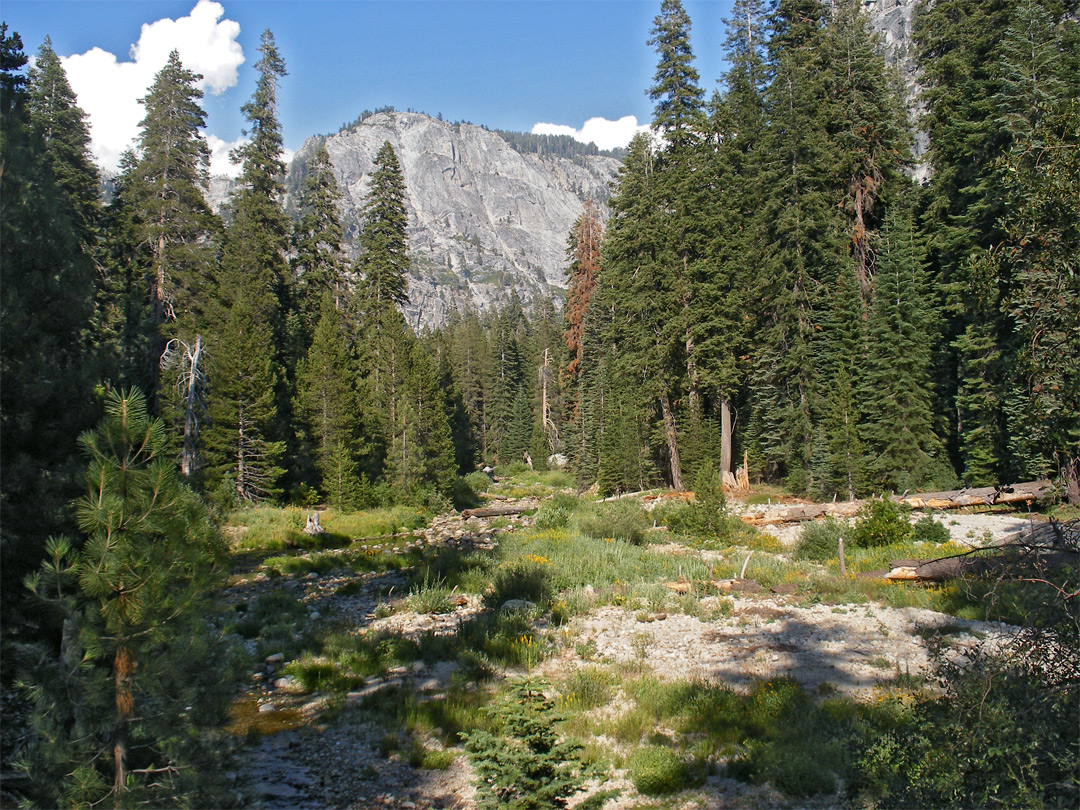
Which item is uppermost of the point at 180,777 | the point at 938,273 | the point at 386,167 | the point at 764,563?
the point at 386,167

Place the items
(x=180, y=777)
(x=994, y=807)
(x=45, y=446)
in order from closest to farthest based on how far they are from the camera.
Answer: (x=994, y=807), (x=180, y=777), (x=45, y=446)

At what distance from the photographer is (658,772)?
23.0ft

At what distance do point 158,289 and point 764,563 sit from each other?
25.0 metres

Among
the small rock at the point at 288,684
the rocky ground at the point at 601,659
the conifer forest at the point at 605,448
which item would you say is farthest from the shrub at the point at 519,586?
the small rock at the point at 288,684

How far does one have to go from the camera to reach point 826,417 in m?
26.3

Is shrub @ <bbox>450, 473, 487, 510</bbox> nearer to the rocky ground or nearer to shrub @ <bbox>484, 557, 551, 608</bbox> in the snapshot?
the rocky ground

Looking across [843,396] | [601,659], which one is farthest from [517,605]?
[843,396]

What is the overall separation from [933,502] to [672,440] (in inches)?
512

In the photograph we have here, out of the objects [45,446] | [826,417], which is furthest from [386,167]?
[45,446]

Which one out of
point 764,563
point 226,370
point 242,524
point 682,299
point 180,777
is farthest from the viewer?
point 682,299

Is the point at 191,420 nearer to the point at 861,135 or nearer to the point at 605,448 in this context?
the point at 605,448

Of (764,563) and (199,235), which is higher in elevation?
(199,235)

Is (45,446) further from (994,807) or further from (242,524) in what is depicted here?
(242,524)

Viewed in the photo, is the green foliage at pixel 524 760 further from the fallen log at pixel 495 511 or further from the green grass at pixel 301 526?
the fallen log at pixel 495 511
